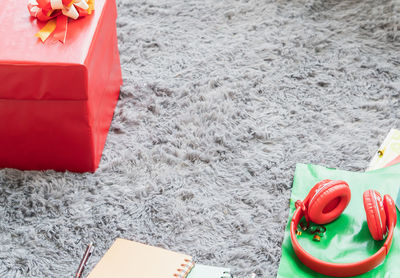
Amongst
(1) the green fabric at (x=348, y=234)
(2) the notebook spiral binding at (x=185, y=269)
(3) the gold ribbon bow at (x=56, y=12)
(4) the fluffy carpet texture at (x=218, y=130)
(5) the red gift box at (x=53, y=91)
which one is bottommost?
(1) the green fabric at (x=348, y=234)

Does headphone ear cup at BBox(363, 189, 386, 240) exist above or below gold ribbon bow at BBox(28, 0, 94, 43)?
below

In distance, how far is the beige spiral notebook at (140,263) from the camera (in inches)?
46.5

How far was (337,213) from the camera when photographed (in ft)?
4.15

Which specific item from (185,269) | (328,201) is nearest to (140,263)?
(185,269)

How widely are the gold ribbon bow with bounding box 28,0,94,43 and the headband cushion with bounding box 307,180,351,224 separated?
0.63 metres

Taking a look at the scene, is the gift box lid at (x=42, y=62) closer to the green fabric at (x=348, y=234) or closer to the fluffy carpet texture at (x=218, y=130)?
the fluffy carpet texture at (x=218, y=130)

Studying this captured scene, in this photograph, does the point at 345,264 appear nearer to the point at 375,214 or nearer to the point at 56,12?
the point at 375,214

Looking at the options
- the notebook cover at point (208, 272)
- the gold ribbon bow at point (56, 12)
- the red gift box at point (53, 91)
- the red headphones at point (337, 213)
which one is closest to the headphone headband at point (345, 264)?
the red headphones at point (337, 213)

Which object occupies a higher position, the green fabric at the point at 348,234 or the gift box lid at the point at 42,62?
the gift box lid at the point at 42,62

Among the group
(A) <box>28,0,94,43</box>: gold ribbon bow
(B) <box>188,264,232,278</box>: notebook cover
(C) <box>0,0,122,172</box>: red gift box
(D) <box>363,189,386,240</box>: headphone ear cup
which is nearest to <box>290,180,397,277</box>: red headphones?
(D) <box>363,189,386,240</box>: headphone ear cup

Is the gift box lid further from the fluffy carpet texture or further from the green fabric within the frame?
the green fabric

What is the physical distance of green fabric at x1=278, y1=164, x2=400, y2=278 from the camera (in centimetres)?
121

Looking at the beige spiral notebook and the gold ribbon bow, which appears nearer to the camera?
the beige spiral notebook

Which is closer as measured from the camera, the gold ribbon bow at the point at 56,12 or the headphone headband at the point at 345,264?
the headphone headband at the point at 345,264
